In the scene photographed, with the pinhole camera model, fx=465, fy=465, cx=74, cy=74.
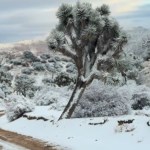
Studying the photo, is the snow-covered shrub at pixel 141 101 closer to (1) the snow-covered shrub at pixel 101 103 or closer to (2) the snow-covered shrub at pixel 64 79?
(1) the snow-covered shrub at pixel 101 103

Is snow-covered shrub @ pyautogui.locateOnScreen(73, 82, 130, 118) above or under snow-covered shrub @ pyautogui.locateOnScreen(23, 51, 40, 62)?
above

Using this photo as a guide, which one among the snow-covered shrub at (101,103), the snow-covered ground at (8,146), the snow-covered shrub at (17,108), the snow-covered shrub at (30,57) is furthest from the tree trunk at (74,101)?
the snow-covered shrub at (30,57)

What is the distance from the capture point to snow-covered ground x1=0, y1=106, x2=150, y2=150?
1661 centimetres

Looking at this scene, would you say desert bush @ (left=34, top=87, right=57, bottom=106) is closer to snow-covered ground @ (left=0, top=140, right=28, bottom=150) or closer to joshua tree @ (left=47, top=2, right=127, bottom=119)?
joshua tree @ (left=47, top=2, right=127, bottom=119)

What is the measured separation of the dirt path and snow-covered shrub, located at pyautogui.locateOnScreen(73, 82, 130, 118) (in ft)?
10.7

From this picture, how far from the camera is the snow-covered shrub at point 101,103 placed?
75.3 ft

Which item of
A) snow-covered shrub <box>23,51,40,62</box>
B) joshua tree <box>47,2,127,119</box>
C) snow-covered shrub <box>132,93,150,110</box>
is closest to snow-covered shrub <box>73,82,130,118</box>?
joshua tree <box>47,2,127,119</box>

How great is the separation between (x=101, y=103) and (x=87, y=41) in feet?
10.7

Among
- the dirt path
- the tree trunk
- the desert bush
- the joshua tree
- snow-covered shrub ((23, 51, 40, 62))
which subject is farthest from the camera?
snow-covered shrub ((23, 51, 40, 62))

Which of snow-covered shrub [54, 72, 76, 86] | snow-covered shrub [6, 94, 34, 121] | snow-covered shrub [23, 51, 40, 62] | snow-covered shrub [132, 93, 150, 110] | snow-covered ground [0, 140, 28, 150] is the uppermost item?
snow-covered ground [0, 140, 28, 150]

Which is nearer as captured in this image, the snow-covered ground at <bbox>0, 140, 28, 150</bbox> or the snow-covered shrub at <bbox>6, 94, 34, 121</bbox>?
the snow-covered ground at <bbox>0, 140, 28, 150</bbox>

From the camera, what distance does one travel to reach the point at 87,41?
23719 mm

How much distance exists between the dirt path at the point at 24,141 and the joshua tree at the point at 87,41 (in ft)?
8.67

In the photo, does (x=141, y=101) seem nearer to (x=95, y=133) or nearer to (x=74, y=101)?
(x=74, y=101)
